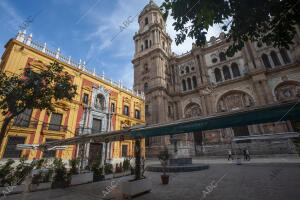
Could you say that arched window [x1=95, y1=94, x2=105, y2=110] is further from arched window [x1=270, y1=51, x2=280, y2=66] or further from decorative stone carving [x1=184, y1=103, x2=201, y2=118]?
arched window [x1=270, y1=51, x2=280, y2=66]

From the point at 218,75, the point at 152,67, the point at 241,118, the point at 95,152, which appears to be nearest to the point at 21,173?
the point at 95,152

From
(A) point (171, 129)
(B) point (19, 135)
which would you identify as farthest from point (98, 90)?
(A) point (171, 129)

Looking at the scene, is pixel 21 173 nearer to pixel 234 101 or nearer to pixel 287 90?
pixel 234 101

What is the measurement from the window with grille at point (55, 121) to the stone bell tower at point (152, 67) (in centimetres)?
1571

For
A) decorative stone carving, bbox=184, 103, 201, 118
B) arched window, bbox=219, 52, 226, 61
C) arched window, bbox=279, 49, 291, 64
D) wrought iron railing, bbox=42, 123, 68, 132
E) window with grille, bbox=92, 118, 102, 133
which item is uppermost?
arched window, bbox=219, 52, 226, 61

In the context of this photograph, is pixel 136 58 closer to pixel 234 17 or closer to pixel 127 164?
pixel 127 164

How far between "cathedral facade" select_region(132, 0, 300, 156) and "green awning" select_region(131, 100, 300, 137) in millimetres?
19882

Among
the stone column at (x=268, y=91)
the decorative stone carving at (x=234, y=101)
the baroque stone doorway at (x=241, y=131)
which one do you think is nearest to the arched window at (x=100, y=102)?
the decorative stone carving at (x=234, y=101)

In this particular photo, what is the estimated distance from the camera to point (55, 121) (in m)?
14.5

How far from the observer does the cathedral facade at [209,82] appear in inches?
883

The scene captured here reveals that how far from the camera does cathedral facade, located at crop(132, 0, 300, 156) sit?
22.4 m

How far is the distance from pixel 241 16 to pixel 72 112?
54.6 ft

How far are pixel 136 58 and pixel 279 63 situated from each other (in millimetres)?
27644

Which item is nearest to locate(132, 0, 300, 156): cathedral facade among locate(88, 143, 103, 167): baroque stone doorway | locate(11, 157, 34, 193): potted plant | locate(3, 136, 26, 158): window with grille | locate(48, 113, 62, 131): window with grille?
locate(88, 143, 103, 167): baroque stone doorway
